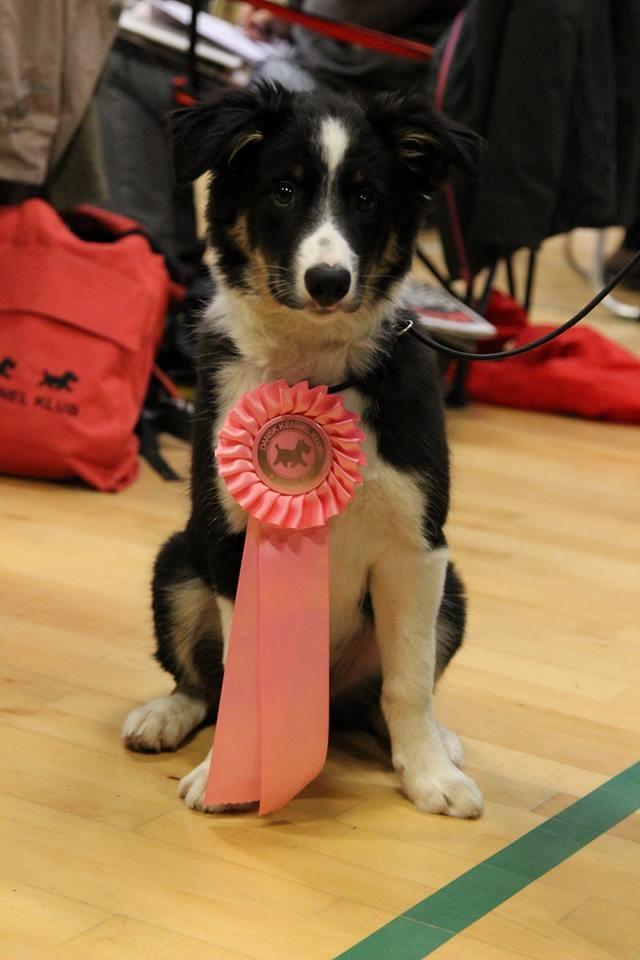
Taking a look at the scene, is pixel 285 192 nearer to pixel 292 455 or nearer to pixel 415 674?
pixel 292 455

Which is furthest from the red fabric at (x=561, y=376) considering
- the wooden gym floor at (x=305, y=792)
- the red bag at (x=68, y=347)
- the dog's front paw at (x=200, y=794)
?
the dog's front paw at (x=200, y=794)

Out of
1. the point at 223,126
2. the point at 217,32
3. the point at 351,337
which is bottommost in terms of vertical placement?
the point at 351,337

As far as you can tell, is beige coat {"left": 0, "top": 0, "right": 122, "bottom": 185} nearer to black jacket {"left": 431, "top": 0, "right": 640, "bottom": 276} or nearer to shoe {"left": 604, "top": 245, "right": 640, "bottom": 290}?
black jacket {"left": 431, "top": 0, "right": 640, "bottom": 276}

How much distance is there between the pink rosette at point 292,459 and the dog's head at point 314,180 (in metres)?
0.13

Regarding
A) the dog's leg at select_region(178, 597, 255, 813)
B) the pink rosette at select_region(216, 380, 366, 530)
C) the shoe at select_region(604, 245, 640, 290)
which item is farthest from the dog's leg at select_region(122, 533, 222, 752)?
the shoe at select_region(604, 245, 640, 290)

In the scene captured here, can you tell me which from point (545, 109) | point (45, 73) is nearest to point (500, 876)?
point (45, 73)

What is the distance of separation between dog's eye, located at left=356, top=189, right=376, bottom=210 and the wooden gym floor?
61cm

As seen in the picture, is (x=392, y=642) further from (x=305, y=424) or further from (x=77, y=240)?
(x=77, y=240)

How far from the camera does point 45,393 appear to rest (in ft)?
10.5

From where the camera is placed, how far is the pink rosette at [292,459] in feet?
5.71

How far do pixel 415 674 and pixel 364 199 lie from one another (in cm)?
64

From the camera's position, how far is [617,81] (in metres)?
3.89

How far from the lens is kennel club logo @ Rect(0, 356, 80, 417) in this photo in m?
3.18

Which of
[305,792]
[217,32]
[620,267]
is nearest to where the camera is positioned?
[305,792]
